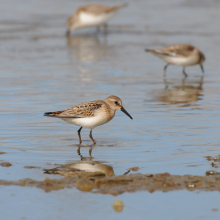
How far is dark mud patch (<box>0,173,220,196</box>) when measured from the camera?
593 centimetres

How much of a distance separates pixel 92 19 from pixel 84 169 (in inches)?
681

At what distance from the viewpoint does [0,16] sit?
26.3 m

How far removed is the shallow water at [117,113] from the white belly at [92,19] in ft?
1.97

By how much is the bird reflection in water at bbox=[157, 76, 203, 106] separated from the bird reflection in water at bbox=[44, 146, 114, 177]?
4806 mm

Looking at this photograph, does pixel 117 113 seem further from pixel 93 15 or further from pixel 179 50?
pixel 93 15

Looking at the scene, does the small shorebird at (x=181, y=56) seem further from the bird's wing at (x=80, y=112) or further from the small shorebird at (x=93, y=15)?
the small shorebird at (x=93, y=15)

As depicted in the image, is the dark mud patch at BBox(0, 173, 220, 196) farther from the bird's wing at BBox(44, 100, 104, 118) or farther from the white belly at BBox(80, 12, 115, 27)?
the white belly at BBox(80, 12, 115, 27)

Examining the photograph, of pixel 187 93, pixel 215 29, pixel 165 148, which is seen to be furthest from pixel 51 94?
pixel 215 29

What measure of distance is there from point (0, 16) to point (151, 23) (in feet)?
25.2

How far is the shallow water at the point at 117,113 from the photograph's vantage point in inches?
226

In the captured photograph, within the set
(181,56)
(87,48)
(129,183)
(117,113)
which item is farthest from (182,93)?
(87,48)

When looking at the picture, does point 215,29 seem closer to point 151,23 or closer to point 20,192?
point 151,23

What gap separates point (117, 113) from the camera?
10445mm

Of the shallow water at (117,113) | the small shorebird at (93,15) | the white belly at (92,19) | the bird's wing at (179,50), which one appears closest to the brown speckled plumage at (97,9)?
the small shorebird at (93,15)
